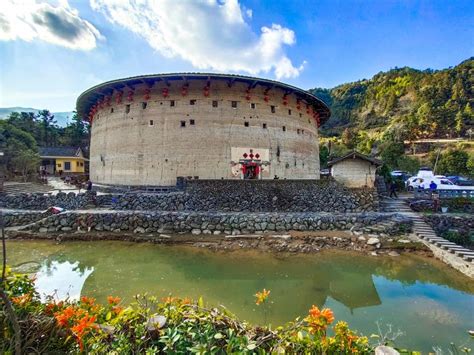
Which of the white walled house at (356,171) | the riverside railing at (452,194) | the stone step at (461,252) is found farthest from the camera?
the white walled house at (356,171)

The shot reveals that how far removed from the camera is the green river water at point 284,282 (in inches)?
204

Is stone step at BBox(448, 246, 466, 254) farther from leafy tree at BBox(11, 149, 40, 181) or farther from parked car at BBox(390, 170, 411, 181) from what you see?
leafy tree at BBox(11, 149, 40, 181)

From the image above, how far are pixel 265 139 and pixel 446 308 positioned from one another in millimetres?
12667

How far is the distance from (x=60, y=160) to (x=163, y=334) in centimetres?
3532

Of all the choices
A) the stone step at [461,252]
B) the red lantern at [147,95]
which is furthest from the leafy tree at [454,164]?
the red lantern at [147,95]

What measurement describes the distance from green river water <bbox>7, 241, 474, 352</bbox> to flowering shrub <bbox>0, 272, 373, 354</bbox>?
2996mm

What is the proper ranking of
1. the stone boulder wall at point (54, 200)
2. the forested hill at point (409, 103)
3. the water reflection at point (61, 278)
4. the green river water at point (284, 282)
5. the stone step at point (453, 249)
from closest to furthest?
the green river water at point (284, 282) → the water reflection at point (61, 278) → the stone step at point (453, 249) → the stone boulder wall at point (54, 200) → the forested hill at point (409, 103)

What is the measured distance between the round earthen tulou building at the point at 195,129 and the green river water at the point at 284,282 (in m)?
6.73

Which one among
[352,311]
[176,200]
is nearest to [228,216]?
[176,200]

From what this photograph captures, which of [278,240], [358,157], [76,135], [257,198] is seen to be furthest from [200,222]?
[76,135]

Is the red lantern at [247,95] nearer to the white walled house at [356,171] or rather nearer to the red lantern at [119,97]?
the white walled house at [356,171]

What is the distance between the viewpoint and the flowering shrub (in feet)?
7.07

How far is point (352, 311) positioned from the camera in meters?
5.51

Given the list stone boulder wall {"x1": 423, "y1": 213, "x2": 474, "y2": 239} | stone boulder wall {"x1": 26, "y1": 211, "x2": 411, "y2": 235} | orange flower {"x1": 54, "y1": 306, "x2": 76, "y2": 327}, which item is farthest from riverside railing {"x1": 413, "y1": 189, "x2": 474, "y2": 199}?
orange flower {"x1": 54, "y1": 306, "x2": 76, "y2": 327}
